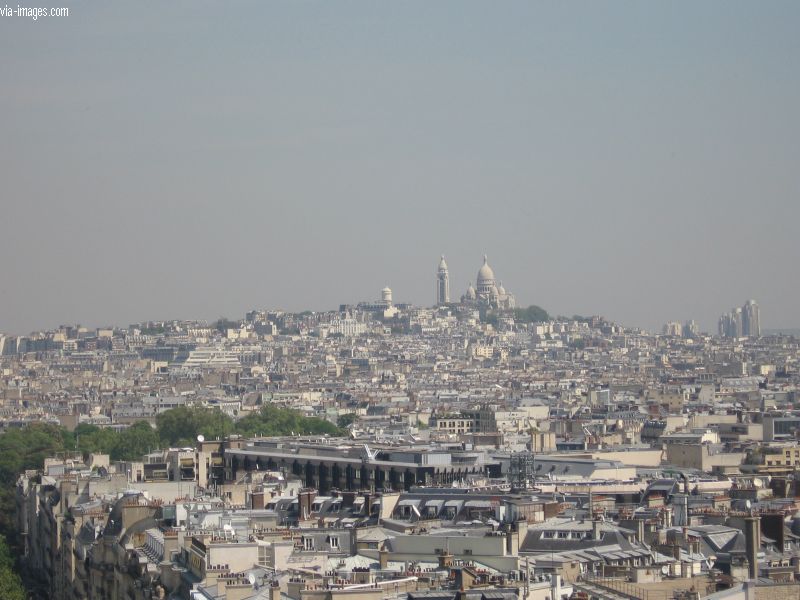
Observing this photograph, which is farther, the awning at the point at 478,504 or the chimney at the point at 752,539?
the awning at the point at 478,504

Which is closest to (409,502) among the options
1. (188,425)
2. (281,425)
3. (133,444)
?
(133,444)

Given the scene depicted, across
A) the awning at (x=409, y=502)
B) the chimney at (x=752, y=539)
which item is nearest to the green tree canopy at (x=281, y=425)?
the awning at (x=409, y=502)

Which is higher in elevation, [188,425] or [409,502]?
[188,425]

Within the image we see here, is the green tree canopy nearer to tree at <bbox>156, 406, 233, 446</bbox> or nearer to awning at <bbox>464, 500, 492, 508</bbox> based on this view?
tree at <bbox>156, 406, 233, 446</bbox>

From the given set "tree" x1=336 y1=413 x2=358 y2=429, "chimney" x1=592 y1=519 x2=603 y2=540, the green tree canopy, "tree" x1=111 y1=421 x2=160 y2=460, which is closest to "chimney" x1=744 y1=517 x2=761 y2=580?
"chimney" x1=592 y1=519 x2=603 y2=540

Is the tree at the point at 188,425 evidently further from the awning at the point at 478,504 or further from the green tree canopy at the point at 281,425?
the awning at the point at 478,504

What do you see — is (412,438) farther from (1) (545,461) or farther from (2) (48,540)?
(2) (48,540)

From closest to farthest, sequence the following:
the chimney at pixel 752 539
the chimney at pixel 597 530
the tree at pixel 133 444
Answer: the chimney at pixel 752 539 → the chimney at pixel 597 530 → the tree at pixel 133 444

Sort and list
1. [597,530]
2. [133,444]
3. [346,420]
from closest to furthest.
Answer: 1. [597,530]
2. [133,444]
3. [346,420]

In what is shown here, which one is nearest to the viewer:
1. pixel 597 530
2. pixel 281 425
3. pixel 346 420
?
pixel 597 530

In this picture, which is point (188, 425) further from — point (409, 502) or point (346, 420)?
point (409, 502)

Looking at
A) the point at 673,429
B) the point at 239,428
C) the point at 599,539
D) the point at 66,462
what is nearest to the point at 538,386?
the point at 239,428
